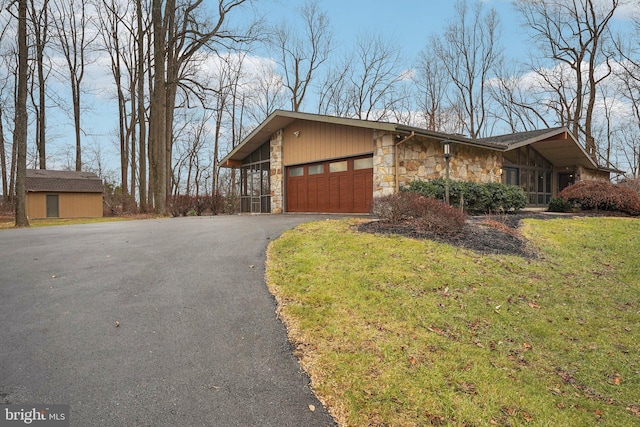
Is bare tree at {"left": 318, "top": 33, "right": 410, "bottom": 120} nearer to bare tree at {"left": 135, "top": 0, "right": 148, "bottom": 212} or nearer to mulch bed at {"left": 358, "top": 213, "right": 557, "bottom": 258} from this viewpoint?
bare tree at {"left": 135, "top": 0, "right": 148, "bottom": 212}

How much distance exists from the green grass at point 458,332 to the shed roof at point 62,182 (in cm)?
2249

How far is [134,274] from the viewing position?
529 centimetres

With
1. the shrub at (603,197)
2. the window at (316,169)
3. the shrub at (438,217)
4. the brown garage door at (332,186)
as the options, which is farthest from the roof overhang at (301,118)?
the shrub at (438,217)

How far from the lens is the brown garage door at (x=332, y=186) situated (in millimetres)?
12627

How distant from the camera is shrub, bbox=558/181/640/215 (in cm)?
1279

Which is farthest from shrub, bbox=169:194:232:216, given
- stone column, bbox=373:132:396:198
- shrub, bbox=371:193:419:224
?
shrub, bbox=371:193:419:224

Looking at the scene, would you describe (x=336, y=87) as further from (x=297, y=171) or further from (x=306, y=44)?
(x=297, y=171)

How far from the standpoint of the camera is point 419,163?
12109 millimetres

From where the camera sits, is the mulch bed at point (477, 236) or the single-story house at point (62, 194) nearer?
the mulch bed at point (477, 236)

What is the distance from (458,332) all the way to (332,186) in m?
10.5

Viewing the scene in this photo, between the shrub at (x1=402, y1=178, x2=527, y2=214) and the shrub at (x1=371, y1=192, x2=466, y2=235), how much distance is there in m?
2.56

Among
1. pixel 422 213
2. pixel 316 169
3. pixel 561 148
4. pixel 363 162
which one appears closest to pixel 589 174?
pixel 561 148

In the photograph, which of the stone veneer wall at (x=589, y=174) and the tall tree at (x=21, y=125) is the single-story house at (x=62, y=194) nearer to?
the tall tree at (x=21, y=125)

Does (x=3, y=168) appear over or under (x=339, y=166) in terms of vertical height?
over
